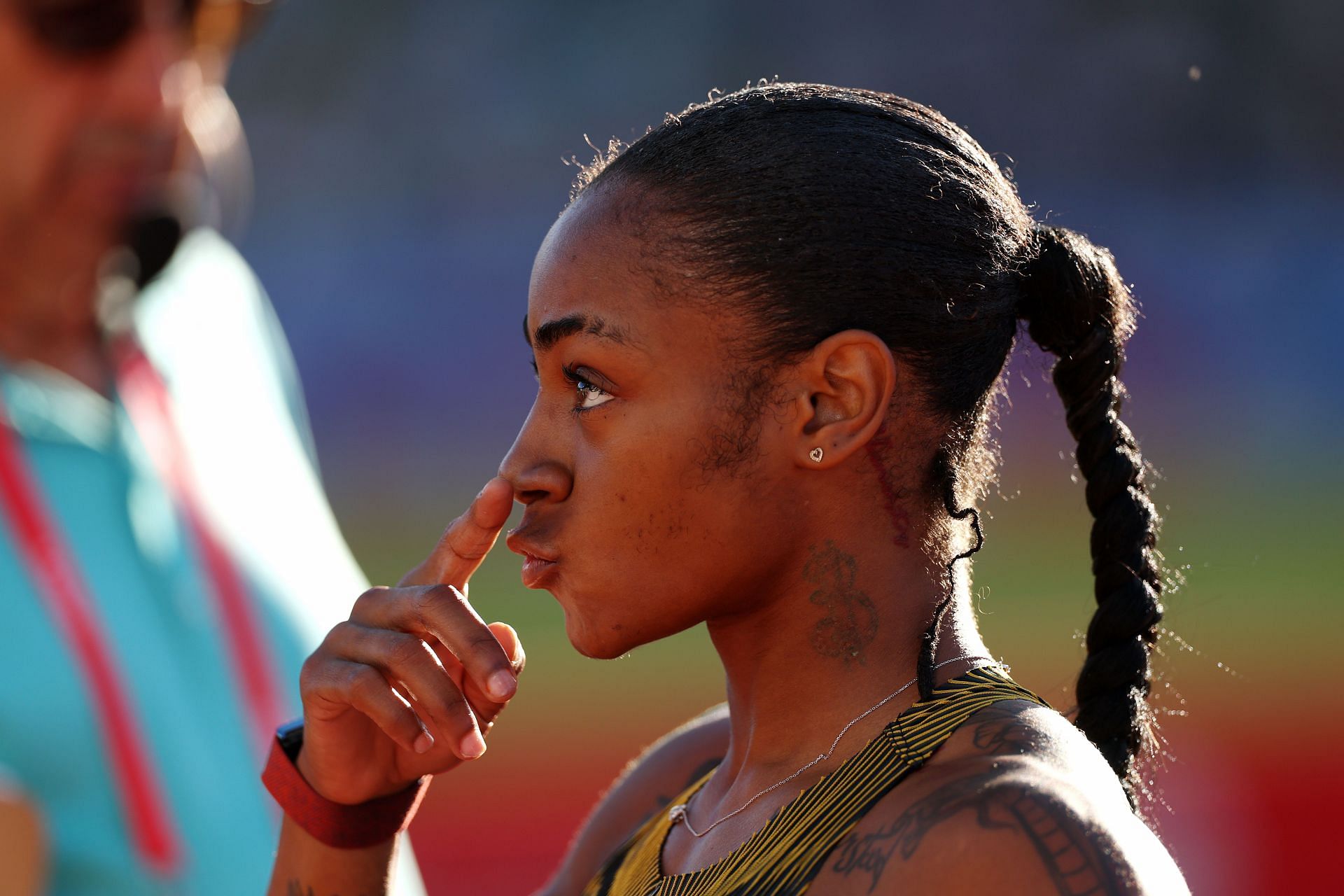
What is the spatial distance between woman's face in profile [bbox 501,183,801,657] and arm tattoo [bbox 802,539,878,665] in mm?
41

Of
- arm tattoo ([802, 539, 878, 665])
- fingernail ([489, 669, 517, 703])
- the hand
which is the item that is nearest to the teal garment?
the hand

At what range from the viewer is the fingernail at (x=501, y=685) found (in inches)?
77.3

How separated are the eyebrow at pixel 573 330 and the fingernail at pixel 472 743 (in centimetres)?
55

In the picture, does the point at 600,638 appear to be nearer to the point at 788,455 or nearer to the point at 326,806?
the point at 788,455

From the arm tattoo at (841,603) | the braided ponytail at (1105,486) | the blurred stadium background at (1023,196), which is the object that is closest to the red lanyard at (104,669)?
the arm tattoo at (841,603)

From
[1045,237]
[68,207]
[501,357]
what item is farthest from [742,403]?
[501,357]

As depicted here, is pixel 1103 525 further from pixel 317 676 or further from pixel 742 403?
pixel 317 676

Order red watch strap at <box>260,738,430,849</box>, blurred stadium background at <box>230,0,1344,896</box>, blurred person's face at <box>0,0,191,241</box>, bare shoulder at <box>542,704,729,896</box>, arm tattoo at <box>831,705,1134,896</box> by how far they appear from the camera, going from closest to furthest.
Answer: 1. arm tattoo at <box>831,705,1134,896</box>
2. red watch strap at <box>260,738,430,849</box>
3. bare shoulder at <box>542,704,729,896</box>
4. blurred person's face at <box>0,0,191,241</box>
5. blurred stadium background at <box>230,0,1344,896</box>

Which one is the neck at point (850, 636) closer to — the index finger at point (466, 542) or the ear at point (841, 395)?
the ear at point (841, 395)

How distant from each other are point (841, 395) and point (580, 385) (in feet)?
1.18

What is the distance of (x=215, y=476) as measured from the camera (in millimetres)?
3512

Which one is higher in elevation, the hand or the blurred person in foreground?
the blurred person in foreground

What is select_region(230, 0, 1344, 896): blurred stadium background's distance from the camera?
8070mm

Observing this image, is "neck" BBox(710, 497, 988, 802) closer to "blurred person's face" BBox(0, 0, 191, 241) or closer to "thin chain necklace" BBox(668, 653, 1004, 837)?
"thin chain necklace" BBox(668, 653, 1004, 837)
